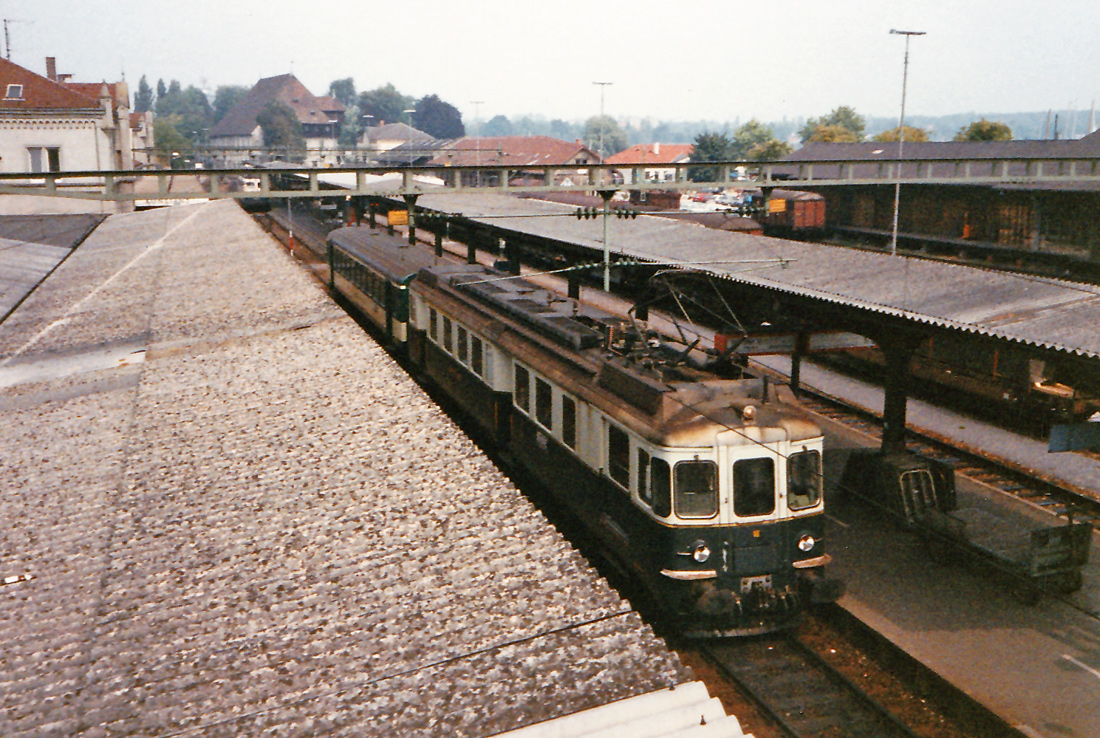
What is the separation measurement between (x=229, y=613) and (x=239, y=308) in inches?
525

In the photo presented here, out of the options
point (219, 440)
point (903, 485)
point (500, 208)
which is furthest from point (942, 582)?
point (500, 208)

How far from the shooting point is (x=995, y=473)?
18328 millimetres

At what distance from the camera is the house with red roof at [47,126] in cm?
5450

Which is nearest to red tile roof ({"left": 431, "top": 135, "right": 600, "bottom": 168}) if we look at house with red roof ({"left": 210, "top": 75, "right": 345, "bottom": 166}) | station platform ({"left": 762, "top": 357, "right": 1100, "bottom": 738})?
house with red roof ({"left": 210, "top": 75, "right": 345, "bottom": 166})

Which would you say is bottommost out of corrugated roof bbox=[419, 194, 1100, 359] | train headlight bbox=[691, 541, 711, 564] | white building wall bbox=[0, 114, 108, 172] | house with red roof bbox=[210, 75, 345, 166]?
train headlight bbox=[691, 541, 711, 564]

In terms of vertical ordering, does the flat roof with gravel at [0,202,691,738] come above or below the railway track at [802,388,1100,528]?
above

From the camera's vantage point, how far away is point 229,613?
6.21 meters

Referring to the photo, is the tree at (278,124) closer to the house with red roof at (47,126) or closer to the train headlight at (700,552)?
the house with red roof at (47,126)

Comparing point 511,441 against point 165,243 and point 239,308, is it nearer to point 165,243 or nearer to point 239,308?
point 239,308

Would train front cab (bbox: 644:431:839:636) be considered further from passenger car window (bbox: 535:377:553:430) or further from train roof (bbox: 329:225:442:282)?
train roof (bbox: 329:225:442:282)

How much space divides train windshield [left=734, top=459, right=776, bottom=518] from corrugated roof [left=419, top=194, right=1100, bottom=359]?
15.4ft

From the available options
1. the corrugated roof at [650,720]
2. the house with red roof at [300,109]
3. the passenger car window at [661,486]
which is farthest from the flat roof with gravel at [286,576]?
the house with red roof at [300,109]

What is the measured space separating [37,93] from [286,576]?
6074 cm

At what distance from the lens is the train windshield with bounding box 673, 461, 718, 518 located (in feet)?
34.0
